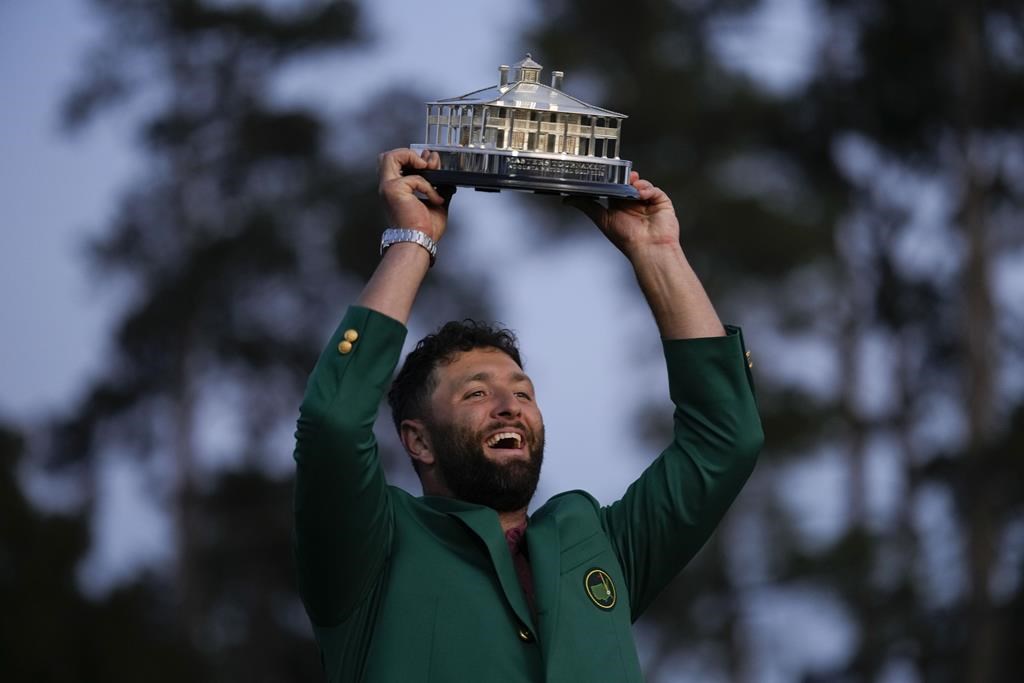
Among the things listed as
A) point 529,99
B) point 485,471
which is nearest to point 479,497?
point 485,471

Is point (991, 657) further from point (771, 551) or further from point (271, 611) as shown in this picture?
point (271, 611)

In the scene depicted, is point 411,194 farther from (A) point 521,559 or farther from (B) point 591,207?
(A) point 521,559

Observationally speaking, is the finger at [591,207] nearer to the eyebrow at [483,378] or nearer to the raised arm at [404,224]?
the raised arm at [404,224]

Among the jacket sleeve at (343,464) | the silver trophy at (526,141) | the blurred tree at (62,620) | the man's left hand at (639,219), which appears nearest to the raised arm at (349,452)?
the jacket sleeve at (343,464)

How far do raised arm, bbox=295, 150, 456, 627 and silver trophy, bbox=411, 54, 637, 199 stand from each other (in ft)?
0.97

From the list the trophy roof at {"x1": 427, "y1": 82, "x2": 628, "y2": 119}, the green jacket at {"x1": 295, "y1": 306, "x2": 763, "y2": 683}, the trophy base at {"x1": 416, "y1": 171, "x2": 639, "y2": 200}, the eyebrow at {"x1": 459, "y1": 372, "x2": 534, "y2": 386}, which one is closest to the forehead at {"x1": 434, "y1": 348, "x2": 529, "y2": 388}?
the eyebrow at {"x1": 459, "y1": 372, "x2": 534, "y2": 386}

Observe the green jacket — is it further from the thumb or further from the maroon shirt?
the thumb

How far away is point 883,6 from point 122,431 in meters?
10.7

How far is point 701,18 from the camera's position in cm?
2262

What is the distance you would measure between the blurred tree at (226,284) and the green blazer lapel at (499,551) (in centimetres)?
1988

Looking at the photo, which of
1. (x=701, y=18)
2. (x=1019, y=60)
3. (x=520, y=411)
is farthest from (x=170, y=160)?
(x=520, y=411)

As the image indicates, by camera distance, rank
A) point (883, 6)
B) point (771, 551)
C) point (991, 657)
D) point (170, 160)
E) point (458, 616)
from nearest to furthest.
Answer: point (458, 616) → point (991, 657) → point (883, 6) → point (771, 551) → point (170, 160)

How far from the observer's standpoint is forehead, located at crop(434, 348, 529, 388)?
5.06m

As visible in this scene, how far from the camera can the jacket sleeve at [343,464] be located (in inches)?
177
